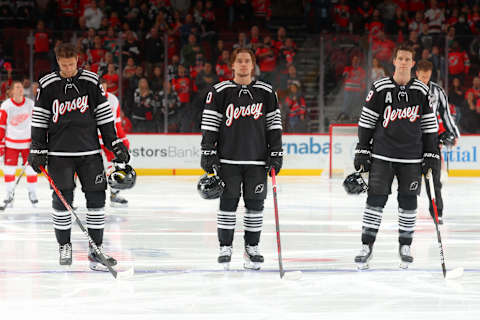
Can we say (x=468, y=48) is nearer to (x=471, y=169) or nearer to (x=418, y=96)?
(x=471, y=169)

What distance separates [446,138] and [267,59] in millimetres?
7080

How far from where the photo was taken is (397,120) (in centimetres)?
463

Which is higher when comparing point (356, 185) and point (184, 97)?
point (184, 97)

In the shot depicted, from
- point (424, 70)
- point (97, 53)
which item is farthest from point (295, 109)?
point (424, 70)

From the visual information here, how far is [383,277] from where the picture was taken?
4.52 m

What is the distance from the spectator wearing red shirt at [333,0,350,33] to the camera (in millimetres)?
14945

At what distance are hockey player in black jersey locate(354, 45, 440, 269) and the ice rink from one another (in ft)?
1.59

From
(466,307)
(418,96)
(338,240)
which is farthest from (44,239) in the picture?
(466,307)

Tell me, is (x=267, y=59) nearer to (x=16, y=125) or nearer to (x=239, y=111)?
(x=16, y=125)

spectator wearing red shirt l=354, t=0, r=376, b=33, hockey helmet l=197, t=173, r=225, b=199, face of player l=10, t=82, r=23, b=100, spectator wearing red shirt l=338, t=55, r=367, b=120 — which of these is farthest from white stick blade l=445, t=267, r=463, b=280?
spectator wearing red shirt l=354, t=0, r=376, b=33

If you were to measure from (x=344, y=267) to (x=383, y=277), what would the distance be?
381 millimetres

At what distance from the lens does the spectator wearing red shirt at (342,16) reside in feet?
49.0

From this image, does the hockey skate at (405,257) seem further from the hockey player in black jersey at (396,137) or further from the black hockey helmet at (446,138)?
the black hockey helmet at (446,138)

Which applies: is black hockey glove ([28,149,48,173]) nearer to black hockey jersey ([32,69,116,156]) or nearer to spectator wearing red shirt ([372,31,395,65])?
black hockey jersey ([32,69,116,156])
